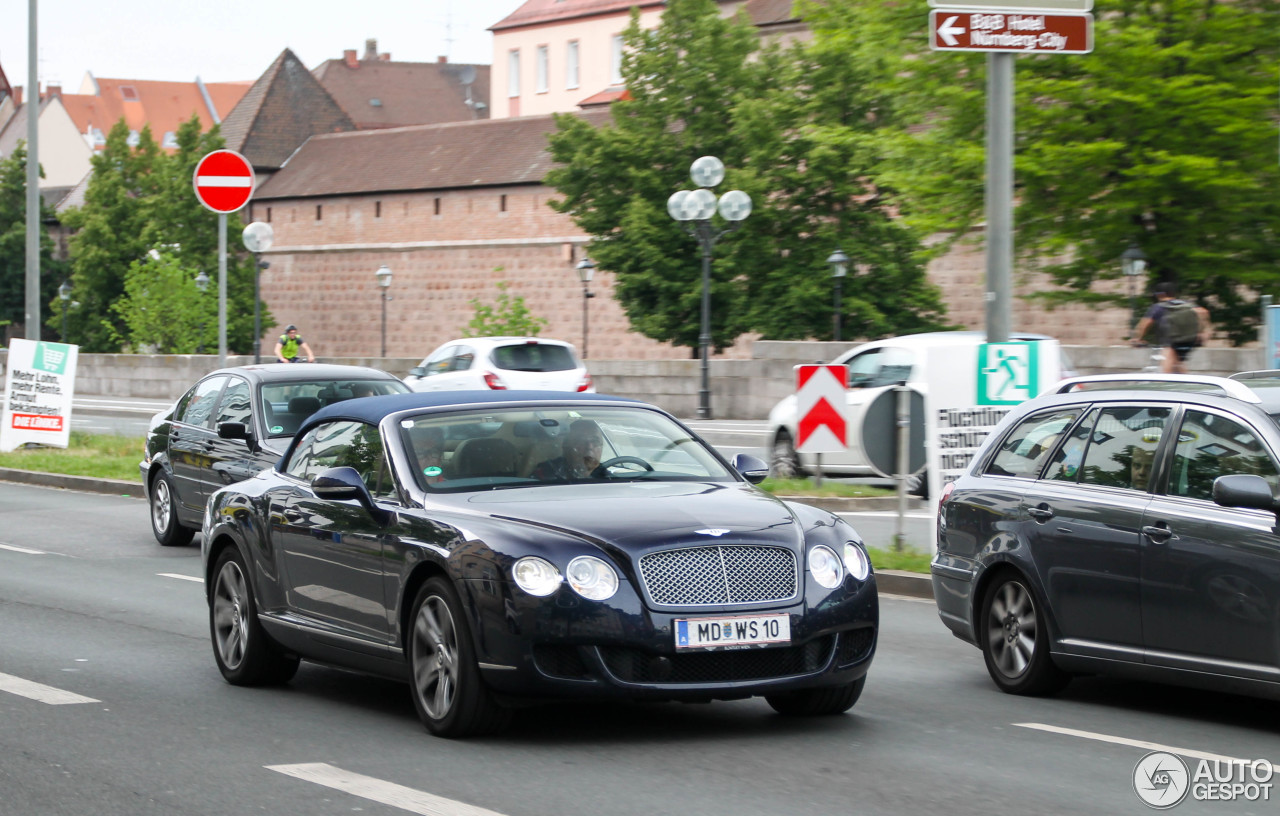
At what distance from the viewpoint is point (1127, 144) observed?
30656 mm

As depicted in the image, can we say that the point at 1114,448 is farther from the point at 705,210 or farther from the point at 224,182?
the point at 705,210

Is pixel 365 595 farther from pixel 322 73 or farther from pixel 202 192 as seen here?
pixel 322 73

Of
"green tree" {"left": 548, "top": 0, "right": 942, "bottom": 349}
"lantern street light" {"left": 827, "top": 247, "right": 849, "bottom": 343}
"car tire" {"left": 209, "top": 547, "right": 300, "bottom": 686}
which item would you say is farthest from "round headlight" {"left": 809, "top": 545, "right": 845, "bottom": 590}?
"green tree" {"left": 548, "top": 0, "right": 942, "bottom": 349}

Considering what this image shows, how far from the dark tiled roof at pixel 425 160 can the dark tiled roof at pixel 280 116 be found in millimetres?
6385

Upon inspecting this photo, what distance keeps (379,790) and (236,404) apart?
351 inches

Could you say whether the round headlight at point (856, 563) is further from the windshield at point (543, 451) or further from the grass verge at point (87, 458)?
the grass verge at point (87, 458)

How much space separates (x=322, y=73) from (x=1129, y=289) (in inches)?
3580

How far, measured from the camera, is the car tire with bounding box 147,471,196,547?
14.9 meters

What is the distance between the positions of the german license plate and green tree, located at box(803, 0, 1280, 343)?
81.6 feet

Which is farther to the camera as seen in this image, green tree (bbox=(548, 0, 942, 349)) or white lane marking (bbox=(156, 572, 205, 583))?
green tree (bbox=(548, 0, 942, 349))

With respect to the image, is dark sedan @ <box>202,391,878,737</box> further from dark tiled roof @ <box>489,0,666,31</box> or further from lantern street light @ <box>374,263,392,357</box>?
dark tiled roof @ <box>489,0,666,31</box>

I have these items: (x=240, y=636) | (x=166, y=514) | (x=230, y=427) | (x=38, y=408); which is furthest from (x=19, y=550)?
(x=38, y=408)

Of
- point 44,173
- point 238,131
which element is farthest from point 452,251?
point 44,173

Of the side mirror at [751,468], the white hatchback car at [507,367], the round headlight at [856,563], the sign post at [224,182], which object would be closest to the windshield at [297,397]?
the side mirror at [751,468]
